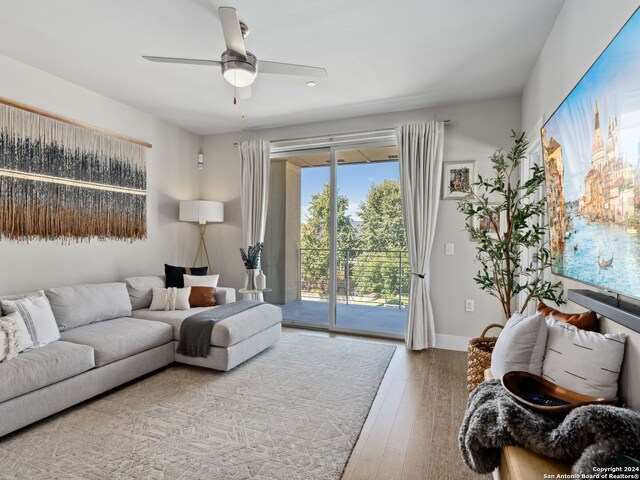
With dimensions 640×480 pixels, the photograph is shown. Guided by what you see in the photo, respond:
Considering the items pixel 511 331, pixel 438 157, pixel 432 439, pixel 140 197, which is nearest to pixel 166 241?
pixel 140 197

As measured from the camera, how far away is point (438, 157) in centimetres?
389

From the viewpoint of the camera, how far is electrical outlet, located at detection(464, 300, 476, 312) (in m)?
3.89

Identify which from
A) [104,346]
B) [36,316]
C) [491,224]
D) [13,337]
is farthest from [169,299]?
[491,224]

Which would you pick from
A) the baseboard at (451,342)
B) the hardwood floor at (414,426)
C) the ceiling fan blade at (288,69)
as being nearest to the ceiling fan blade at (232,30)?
the ceiling fan blade at (288,69)

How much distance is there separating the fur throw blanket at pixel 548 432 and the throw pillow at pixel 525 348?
272mm

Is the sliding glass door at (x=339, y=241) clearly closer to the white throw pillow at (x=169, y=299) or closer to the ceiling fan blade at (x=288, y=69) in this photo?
the white throw pillow at (x=169, y=299)

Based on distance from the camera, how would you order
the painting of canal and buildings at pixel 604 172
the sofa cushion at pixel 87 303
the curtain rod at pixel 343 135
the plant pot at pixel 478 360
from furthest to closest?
the curtain rod at pixel 343 135 → the sofa cushion at pixel 87 303 → the plant pot at pixel 478 360 → the painting of canal and buildings at pixel 604 172

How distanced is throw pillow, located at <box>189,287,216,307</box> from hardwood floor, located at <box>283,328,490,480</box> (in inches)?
82.0

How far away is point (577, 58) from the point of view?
1.96 m

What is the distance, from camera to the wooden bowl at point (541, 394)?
50.9 inches

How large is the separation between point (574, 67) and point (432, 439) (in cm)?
240

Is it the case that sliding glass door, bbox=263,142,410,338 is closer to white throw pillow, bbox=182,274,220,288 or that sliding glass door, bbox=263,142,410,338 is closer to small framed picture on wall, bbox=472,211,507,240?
small framed picture on wall, bbox=472,211,507,240

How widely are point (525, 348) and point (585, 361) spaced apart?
30 cm

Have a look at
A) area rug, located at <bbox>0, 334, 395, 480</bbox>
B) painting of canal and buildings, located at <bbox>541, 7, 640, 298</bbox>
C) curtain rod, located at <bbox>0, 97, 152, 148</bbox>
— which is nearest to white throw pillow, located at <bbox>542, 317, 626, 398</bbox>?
painting of canal and buildings, located at <bbox>541, 7, 640, 298</bbox>
